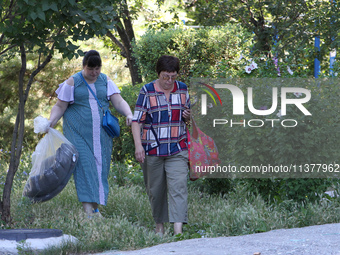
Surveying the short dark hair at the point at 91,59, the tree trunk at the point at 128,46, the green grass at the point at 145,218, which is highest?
the tree trunk at the point at 128,46

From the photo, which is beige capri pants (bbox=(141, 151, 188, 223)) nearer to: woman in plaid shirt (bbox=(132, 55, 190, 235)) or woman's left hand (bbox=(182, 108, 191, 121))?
woman in plaid shirt (bbox=(132, 55, 190, 235))

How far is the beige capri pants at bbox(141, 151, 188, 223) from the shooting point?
16.4ft

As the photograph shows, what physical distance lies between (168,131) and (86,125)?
104cm

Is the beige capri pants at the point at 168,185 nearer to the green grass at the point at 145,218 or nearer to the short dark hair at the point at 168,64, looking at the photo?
the green grass at the point at 145,218

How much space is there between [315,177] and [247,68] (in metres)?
1.38

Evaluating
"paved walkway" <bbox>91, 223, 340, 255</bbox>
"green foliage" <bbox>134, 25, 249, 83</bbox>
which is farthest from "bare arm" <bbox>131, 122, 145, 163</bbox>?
"green foliage" <bbox>134, 25, 249, 83</bbox>

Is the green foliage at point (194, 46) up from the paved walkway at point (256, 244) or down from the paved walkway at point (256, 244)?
up

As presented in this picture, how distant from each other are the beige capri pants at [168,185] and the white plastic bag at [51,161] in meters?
0.83

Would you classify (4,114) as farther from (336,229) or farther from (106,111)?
(336,229)

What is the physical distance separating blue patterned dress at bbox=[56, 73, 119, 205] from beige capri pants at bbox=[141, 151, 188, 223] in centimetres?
68

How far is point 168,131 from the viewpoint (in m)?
5.00

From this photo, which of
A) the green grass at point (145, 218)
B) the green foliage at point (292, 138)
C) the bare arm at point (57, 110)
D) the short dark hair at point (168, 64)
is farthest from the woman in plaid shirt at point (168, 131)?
the bare arm at point (57, 110)

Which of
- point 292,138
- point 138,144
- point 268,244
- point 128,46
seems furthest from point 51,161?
point 128,46

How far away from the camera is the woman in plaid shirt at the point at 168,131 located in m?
4.96
